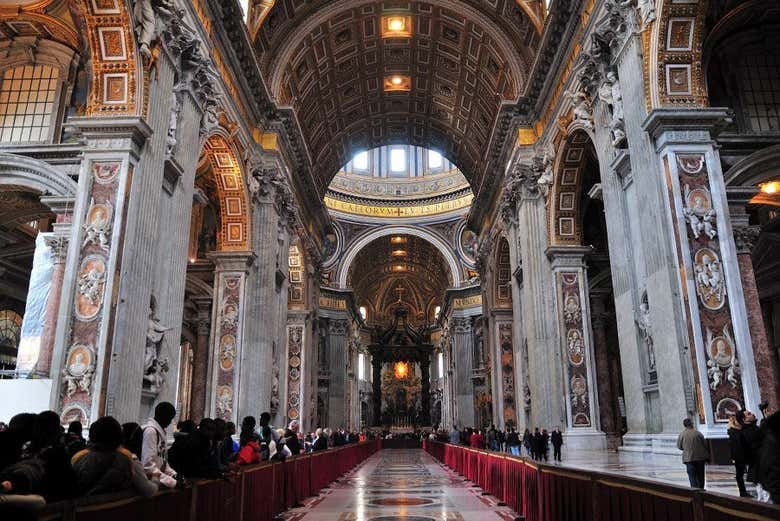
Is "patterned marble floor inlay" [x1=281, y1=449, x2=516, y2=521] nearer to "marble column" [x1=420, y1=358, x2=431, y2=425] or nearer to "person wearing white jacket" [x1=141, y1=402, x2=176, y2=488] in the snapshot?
"person wearing white jacket" [x1=141, y1=402, x2=176, y2=488]

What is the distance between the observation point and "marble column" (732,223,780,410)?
9258 mm

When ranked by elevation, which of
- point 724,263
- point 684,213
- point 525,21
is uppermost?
point 525,21

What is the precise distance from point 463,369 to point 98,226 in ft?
107

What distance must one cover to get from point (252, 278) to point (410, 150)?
3002 cm

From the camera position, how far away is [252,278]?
1625 centimetres

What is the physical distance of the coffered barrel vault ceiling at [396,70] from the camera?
18.5 metres

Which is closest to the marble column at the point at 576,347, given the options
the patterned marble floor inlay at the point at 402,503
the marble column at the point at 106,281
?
the patterned marble floor inlay at the point at 402,503

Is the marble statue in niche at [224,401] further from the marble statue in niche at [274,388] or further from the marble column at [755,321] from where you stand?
the marble column at [755,321]

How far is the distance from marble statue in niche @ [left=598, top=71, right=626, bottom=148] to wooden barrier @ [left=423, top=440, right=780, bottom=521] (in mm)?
5793

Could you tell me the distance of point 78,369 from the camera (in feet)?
27.2

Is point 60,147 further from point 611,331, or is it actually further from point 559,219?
point 611,331

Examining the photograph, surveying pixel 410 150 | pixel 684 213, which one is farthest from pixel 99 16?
pixel 410 150

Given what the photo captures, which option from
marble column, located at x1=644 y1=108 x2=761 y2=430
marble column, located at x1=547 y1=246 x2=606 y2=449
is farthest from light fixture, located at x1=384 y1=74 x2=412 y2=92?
marble column, located at x1=644 y1=108 x2=761 y2=430

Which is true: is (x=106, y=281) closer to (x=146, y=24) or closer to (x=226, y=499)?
(x=146, y=24)
